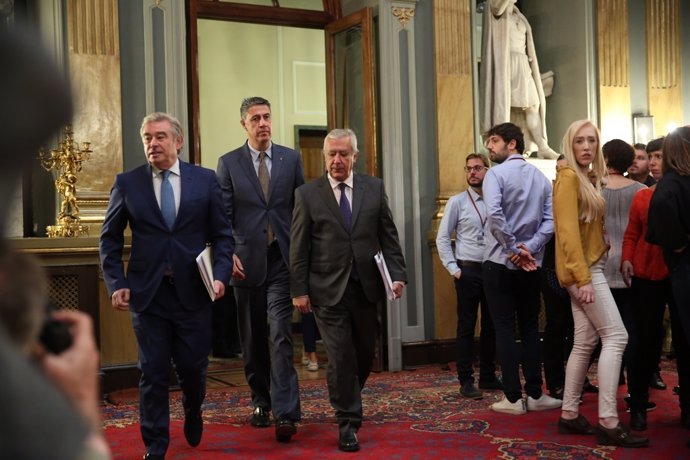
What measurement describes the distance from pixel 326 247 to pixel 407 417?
113 cm

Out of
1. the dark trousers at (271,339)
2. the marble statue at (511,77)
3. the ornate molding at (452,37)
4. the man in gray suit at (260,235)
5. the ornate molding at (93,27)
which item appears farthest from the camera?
the marble statue at (511,77)

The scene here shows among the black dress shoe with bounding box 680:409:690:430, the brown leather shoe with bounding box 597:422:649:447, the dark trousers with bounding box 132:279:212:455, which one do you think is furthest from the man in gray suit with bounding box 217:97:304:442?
the black dress shoe with bounding box 680:409:690:430

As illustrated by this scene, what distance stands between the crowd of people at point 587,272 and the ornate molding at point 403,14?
2.13 m

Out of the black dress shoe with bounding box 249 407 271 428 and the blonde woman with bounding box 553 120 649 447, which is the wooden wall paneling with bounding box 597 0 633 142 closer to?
the blonde woman with bounding box 553 120 649 447

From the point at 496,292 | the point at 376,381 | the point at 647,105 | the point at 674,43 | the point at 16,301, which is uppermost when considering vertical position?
the point at 674,43

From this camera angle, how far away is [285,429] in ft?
13.7

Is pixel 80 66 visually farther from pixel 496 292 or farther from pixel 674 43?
pixel 674 43

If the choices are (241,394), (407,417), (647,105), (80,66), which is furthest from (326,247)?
(647,105)

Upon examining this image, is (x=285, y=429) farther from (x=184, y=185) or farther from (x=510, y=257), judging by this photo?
(x=510, y=257)

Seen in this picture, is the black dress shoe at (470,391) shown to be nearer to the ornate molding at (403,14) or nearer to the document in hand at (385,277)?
the document in hand at (385,277)

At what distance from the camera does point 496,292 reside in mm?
4684

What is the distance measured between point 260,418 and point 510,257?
4.77 ft

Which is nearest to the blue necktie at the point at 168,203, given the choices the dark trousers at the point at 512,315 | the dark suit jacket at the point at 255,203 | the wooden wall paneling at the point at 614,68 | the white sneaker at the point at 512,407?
the dark suit jacket at the point at 255,203

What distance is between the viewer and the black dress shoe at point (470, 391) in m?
5.26
